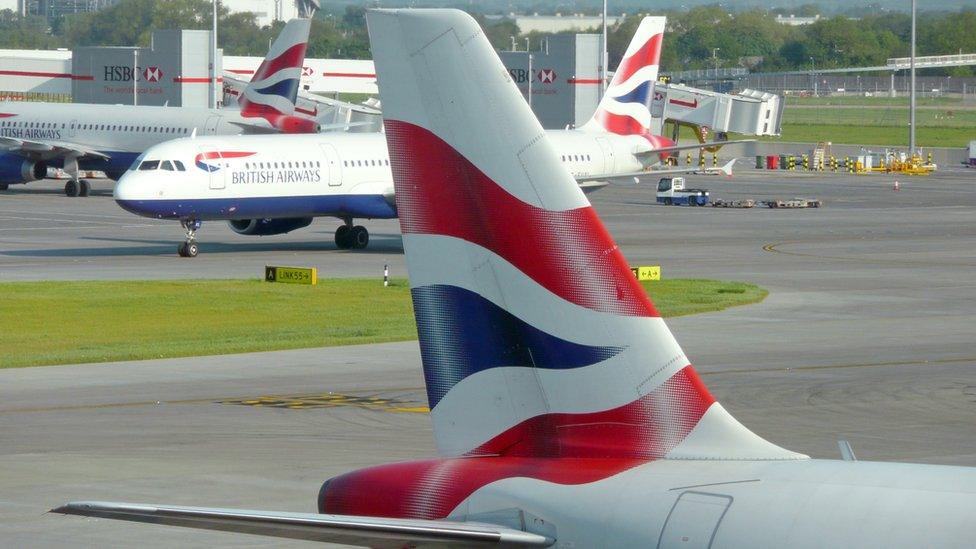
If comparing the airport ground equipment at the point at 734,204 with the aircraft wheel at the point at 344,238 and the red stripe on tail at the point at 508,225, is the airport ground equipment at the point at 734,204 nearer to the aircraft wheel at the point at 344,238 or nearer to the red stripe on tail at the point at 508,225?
the aircraft wheel at the point at 344,238

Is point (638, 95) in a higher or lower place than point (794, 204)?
higher

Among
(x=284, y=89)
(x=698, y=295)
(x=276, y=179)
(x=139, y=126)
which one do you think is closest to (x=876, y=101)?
(x=284, y=89)

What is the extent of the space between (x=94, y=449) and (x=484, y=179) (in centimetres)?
1104

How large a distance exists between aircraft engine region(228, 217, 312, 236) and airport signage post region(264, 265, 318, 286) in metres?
9.17

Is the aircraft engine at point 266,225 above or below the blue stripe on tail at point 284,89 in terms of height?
below

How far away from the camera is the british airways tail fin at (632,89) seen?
2062 inches

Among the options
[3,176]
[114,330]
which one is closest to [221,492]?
[114,330]

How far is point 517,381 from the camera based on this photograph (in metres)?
8.12

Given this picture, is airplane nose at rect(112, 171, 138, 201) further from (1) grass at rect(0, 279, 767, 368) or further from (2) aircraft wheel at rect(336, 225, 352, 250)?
(2) aircraft wheel at rect(336, 225, 352, 250)

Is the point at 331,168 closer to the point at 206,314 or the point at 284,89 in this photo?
the point at 206,314

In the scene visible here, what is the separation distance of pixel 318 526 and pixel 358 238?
41168 mm

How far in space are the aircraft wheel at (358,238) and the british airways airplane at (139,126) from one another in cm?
2330

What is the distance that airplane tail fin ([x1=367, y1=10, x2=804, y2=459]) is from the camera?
7.76 metres

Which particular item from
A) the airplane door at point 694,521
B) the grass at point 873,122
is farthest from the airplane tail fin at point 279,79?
the airplane door at point 694,521
